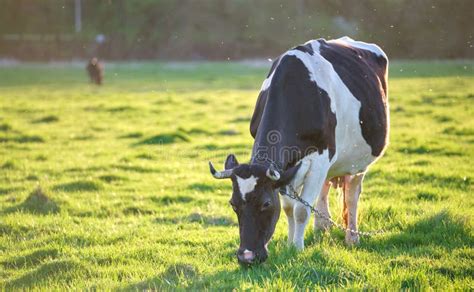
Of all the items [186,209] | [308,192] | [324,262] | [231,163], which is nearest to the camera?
[231,163]

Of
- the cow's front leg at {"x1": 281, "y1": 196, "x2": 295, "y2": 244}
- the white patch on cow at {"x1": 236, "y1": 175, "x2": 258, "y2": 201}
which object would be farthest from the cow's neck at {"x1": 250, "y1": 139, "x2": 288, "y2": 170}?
the cow's front leg at {"x1": 281, "y1": 196, "x2": 295, "y2": 244}

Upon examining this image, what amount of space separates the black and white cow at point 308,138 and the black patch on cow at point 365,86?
12 mm

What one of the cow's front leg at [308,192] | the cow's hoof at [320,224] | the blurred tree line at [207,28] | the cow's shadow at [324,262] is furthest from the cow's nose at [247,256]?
the blurred tree line at [207,28]

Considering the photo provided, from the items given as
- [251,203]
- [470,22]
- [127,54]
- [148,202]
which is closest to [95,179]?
[148,202]

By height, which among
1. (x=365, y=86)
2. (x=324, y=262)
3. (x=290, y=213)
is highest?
(x=365, y=86)

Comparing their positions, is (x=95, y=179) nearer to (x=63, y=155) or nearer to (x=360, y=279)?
(x=63, y=155)

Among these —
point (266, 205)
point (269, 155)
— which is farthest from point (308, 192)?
point (266, 205)

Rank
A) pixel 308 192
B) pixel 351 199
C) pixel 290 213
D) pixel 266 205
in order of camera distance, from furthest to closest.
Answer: pixel 351 199 < pixel 290 213 < pixel 308 192 < pixel 266 205

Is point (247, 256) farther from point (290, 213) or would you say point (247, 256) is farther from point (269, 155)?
point (290, 213)

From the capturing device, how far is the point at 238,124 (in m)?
17.7

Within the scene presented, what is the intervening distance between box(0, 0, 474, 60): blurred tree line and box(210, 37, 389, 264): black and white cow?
27252 mm

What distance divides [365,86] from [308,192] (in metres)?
1.83

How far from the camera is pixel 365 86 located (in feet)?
24.2

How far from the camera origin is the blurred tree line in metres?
38.0
